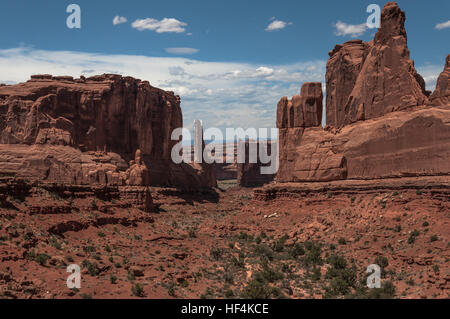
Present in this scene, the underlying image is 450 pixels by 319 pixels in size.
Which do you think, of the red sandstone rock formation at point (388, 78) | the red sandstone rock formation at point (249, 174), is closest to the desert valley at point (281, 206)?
the red sandstone rock formation at point (388, 78)

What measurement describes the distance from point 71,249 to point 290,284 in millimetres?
14433

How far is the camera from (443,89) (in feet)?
127

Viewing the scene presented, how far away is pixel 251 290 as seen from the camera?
95.1 feet

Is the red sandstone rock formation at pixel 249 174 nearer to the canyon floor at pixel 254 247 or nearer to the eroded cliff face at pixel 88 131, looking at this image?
the eroded cliff face at pixel 88 131

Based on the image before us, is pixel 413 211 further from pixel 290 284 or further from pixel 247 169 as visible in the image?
pixel 247 169

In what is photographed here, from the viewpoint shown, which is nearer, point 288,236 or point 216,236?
point 288,236

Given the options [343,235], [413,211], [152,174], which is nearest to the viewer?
[413,211]

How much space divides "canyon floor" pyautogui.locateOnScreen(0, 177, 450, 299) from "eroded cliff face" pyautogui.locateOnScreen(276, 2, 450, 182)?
1.67 meters

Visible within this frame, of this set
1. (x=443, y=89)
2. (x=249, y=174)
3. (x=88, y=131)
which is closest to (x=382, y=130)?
(x=443, y=89)

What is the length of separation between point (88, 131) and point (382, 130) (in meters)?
42.2

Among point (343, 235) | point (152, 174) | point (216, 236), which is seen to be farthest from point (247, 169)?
point (343, 235)

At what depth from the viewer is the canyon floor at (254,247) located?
28203 millimetres

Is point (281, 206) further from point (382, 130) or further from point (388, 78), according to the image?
point (388, 78)

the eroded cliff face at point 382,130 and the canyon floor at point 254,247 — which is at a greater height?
the eroded cliff face at point 382,130
